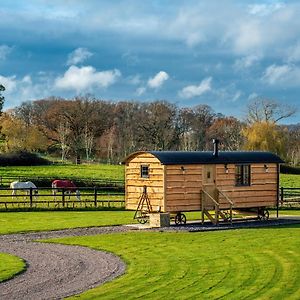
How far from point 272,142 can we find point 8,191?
4660 cm

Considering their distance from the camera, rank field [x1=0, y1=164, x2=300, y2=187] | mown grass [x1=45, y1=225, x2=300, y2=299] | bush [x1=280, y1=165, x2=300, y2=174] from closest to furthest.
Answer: mown grass [x1=45, y1=225, x2=300, y2=299] → field [x1=0, y1=164, x2=300, y2=187] → bush [x1=280, y1=165, x2=300, y2=174]

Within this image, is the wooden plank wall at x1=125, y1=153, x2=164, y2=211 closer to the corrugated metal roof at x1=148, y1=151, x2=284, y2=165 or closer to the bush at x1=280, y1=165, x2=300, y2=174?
the corrugated metal roof at x1=148, y1=151, x2=284, y2=165

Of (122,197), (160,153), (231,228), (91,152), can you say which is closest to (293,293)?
(231,228)

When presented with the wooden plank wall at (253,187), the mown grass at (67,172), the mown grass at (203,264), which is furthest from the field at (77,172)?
the mown grass at (203,264)

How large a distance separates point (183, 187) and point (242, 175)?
149 inches

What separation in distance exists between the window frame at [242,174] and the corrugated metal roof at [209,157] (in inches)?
12.5

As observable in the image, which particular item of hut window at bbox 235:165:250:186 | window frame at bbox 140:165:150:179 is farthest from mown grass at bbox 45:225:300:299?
hut window at bbox 235:165:250:186

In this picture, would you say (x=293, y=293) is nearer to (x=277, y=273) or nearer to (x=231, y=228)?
(x=277, y=273)

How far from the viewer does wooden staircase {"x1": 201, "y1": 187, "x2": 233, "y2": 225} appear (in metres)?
28.4

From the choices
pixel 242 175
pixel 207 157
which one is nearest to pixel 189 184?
pixel 207 157

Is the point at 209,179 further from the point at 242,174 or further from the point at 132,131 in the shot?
the point at 132,131

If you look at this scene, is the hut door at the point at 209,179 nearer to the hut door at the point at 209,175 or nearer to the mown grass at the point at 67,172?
the hut door at the point at 209,175

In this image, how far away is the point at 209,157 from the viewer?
95.8 ft

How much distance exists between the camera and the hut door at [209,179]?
94.8ft
